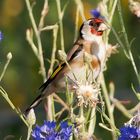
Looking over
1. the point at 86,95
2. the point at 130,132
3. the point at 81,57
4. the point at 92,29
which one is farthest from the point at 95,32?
the point at 130,132

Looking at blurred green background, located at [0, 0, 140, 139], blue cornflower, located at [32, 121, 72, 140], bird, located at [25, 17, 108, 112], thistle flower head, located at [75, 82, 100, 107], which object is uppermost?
thistle flower head, located at [75, 82, 100, 107]

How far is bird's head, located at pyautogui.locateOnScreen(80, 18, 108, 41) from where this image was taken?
157 inches

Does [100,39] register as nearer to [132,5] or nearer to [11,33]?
[132,5]

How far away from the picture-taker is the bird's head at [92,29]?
399cm

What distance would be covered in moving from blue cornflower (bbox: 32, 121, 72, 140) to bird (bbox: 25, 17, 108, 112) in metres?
1.10

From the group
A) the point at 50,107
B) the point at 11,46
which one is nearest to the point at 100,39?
the point at 50,107

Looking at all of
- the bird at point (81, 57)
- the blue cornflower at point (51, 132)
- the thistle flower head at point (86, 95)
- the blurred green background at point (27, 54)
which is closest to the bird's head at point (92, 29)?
the bird at point (81, 57)

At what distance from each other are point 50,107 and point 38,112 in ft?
9.66

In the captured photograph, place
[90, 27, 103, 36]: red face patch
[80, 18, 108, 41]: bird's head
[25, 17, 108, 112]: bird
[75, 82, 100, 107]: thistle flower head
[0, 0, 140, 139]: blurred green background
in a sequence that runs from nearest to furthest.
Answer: [75, 82, 100, 107]: thistle flower head < [25, 17, 108, 112]: bird < [80, 18, 108, 41]: bird's head < [90, 27, 103, 36]: red face patch < [0, 0, 140, 139]: blurred green background

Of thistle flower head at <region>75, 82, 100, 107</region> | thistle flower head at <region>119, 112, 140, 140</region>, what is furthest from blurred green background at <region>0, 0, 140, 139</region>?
thistle flower head at <region>119, 112, 140, 140</region>

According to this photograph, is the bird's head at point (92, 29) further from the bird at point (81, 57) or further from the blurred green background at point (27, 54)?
the blurred green background at point (27, 54)

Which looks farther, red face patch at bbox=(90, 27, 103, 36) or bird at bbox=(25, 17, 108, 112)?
red face patch at bbox=(90, 27, 103, 36)

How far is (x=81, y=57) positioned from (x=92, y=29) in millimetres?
225

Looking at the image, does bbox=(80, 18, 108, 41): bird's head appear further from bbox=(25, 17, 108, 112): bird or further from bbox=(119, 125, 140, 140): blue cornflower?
bbox=(119, 125, 140, 140): blue cornflower
